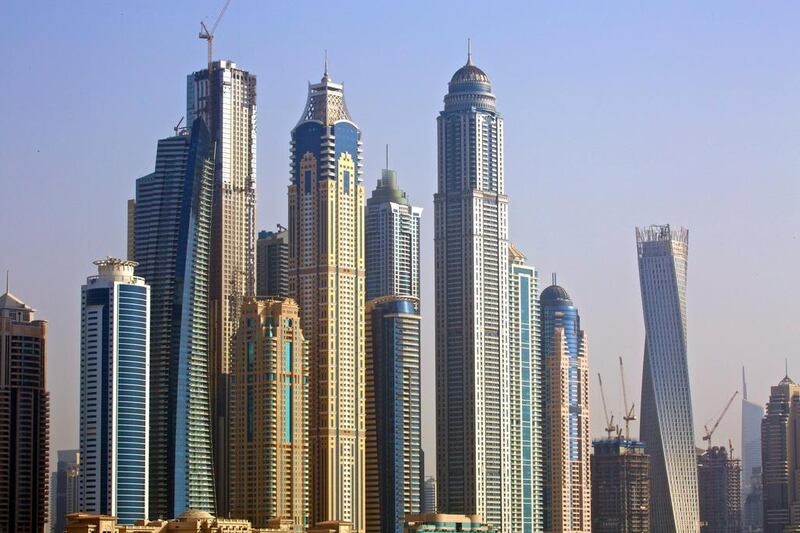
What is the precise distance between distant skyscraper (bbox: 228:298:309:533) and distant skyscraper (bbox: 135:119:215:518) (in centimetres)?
312

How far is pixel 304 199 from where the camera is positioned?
196625 millimetres

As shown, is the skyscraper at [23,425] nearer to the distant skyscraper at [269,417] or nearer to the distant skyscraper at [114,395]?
the distant skyscraper at [114,395]

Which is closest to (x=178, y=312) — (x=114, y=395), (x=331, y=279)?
(x=114, y=395)

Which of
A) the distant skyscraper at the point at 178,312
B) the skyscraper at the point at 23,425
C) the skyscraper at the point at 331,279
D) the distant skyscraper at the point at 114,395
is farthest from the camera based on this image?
the skyscraper at the point at 331,279

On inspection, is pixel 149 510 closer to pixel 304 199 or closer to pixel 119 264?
pixel 119 264

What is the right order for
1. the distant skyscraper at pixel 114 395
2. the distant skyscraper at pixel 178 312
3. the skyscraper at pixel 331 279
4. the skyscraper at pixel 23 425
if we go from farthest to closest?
the skyscraper at pixel 331 279
the distant skyscraper at pixel 178 312
the skyscraper at pixel 23 425
the distant skyscraper at pixel 114 395

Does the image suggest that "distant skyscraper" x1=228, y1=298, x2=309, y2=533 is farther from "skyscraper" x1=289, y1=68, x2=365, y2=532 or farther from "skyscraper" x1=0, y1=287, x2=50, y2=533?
"skyscraper" x1=0, y1=287, x2=50, y2=533

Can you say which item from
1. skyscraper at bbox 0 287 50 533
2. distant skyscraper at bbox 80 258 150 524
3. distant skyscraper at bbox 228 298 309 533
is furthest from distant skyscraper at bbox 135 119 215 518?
skyscraper at bbox 0 287 50 533

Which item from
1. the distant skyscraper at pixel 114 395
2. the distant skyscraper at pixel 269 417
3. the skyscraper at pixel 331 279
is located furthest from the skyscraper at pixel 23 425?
the skyscraper at pixel 331 279

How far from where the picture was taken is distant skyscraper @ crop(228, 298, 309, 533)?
182750mm

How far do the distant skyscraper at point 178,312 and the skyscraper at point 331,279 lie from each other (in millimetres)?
9787

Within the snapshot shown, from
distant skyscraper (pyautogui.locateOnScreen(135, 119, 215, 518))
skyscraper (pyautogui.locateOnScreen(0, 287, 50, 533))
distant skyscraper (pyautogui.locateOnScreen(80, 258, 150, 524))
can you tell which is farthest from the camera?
distant skyscraper (pyautogui.locateOnScreen(135, 119, 215, 518))

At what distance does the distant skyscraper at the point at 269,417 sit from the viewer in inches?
7195

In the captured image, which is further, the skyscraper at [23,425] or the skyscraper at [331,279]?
the skyscraper at [331,279]
